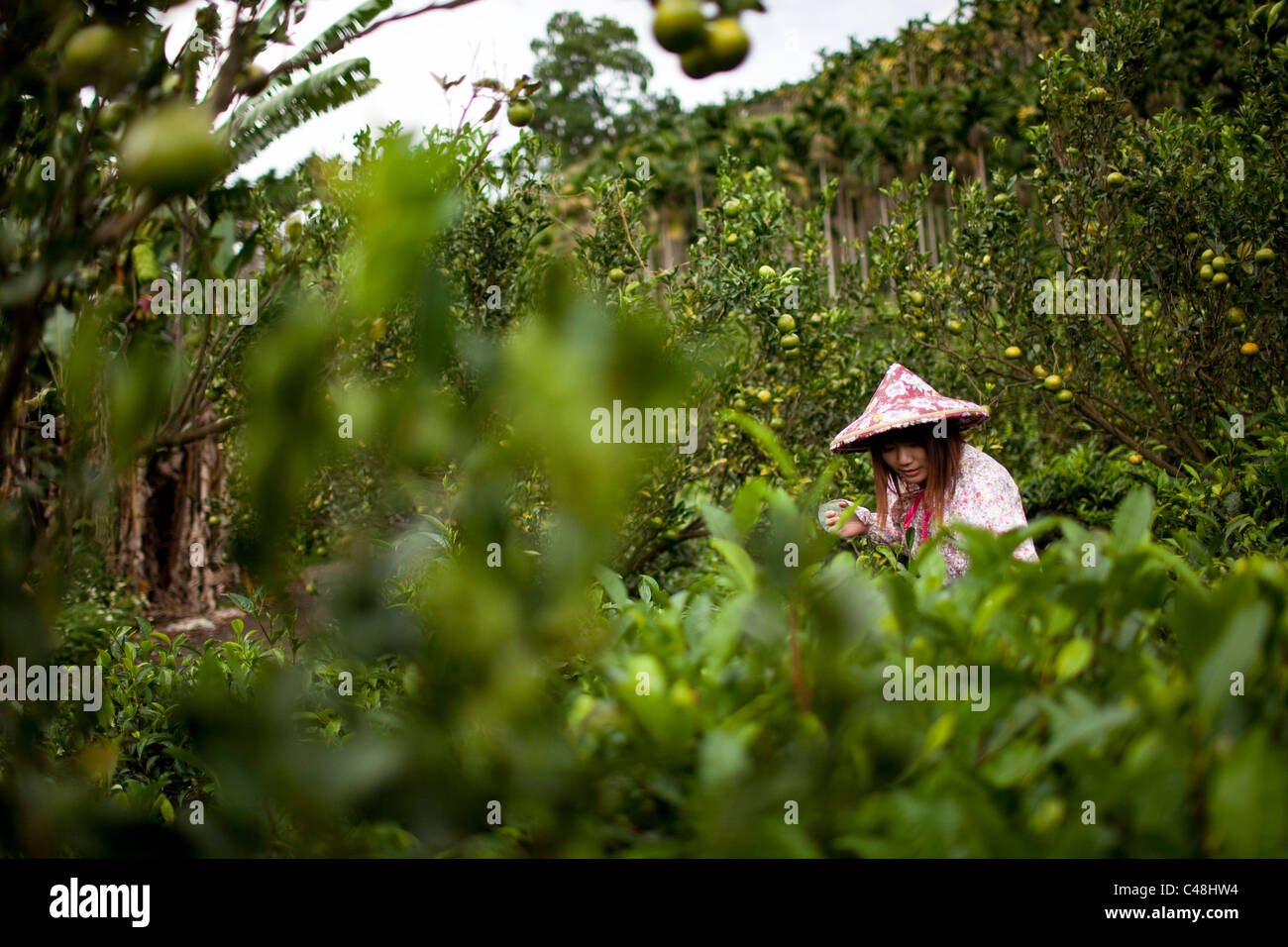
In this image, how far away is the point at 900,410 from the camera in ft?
10.3

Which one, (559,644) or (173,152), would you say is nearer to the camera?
(559,644)

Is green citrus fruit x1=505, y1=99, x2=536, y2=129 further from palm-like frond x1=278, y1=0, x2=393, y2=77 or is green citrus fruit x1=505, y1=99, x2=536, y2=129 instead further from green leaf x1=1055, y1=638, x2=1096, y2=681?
green leaf x1=1055, y1=638, x2=1096, y2=681

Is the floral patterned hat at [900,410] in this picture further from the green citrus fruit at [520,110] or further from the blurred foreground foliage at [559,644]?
the blurred foreground foliage at [559,644]

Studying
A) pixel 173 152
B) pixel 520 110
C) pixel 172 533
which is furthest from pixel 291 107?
pixel 172 533

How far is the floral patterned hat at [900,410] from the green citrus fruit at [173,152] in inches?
100

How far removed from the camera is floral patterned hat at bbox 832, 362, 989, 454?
3025 millimetres

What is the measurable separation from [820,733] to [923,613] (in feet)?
0.68

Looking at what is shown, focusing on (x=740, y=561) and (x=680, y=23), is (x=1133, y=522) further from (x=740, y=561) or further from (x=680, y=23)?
(x=680, y=23)

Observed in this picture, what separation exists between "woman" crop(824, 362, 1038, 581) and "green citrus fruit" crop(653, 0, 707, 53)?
6.97ft

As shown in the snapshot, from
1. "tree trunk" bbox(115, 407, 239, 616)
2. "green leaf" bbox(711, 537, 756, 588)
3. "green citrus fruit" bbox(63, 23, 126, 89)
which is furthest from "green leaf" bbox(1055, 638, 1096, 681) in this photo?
"tree trunk" bbox(115, 407, 239, 616)

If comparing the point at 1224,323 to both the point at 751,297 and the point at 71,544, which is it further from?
the point at 71,544

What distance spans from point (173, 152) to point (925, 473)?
2.78m
